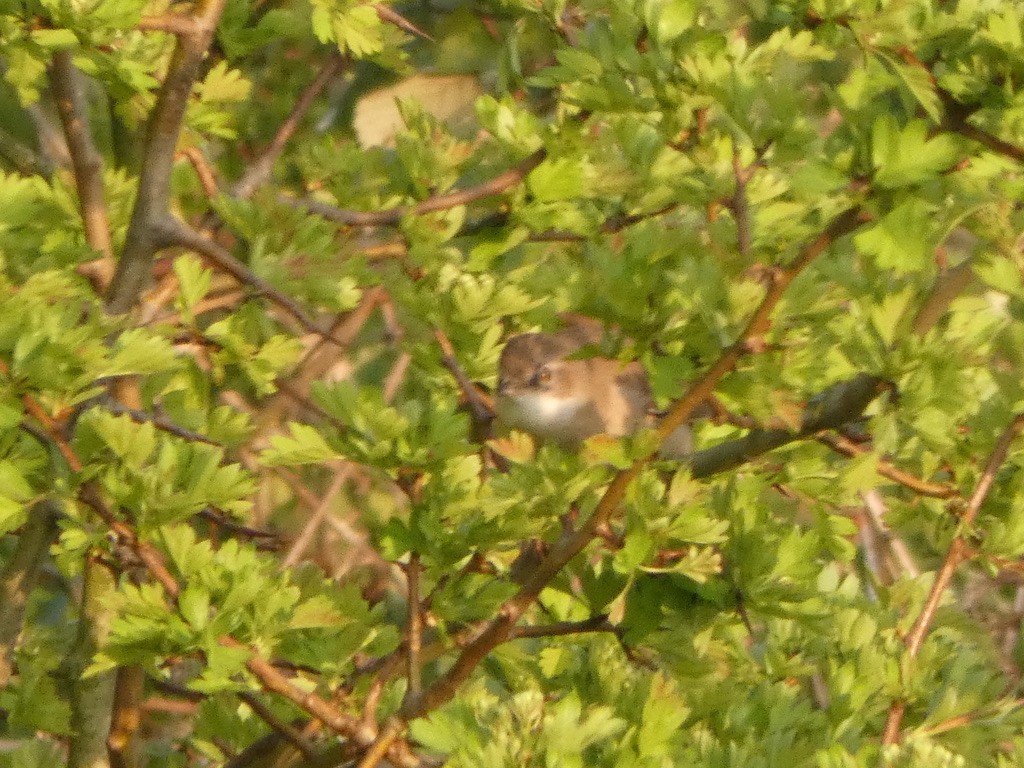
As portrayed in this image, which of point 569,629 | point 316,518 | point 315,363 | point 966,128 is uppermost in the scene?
point 966,128

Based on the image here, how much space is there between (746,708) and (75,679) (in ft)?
4.10

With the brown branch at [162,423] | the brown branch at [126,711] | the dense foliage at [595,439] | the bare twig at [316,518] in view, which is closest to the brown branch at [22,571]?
the dense foliage at [595,439]

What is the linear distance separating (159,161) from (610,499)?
0.92m

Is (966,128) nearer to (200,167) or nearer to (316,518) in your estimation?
(200,167)

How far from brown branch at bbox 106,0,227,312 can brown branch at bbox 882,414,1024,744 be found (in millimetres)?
1229

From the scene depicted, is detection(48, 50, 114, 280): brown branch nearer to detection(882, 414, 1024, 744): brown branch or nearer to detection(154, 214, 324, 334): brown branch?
detection(154, 214, 324, 334): brown branch

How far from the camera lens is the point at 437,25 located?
4301mm

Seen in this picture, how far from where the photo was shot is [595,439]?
1842 millimetres

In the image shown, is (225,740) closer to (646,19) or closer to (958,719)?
(958,719)

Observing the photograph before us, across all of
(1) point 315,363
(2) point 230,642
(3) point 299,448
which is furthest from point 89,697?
(1) point 315,363

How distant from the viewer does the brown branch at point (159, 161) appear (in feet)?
6.97

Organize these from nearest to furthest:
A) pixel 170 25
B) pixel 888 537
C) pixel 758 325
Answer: pixel 758 325 < pixel 170 25 < pixel 888 537

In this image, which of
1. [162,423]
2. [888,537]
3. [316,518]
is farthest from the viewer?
[316,518]

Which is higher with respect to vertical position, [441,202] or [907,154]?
Answer: [907,154]
